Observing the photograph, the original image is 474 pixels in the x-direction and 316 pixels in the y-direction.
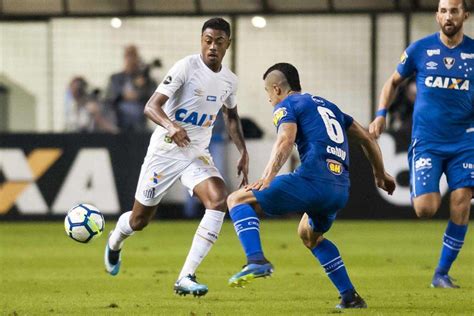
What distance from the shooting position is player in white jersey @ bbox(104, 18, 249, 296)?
35.9 ft

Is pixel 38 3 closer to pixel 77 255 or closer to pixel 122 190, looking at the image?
pixel 122 190

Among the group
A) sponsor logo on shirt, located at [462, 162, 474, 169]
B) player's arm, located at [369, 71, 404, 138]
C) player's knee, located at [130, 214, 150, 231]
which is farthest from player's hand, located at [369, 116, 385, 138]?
player's knee, located at [130, 214, 150, 231]

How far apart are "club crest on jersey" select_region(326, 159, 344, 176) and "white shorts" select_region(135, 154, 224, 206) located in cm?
188

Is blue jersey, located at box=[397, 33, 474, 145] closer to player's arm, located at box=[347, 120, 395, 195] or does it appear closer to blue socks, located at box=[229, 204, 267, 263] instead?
player's arm, located at box=[347, 120, 395, 195]

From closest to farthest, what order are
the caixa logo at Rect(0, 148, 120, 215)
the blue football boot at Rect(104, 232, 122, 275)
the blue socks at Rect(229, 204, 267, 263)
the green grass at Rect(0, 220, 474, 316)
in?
the blue socks at Rect(229, 204, 267, 263), the green grass at Rect(0, 220, 474, 316), the blue football boot at Rect(104, 232, 122, 275), the caixa logo at Rect(0, 148, 120, 215)

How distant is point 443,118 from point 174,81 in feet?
7.57

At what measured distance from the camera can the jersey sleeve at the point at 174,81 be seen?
1109 cm

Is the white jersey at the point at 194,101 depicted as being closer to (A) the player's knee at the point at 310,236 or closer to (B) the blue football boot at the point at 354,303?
(A) the player's knee at the point at 310,236

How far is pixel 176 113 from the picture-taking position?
11.4m

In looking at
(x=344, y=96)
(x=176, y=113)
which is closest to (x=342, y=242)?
(x=344, y=96)

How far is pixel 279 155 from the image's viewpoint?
9.09 metres

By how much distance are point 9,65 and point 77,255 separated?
651 centimetres

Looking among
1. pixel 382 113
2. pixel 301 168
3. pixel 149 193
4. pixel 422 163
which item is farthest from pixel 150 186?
pixel 301 168

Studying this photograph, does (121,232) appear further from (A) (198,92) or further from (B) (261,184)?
(B) (261,184)
